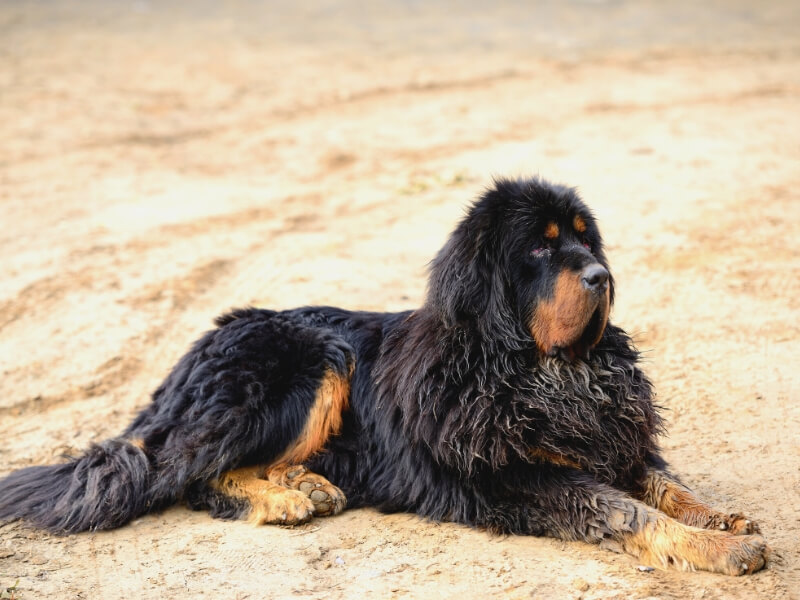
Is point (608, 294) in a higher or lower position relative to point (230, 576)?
higher

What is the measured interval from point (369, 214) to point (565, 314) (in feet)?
18.4

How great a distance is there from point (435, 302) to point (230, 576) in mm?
1690

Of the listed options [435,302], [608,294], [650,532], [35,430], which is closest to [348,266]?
[35,430]

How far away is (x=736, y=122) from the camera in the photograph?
1122 cm

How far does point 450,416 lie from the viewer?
178 inches

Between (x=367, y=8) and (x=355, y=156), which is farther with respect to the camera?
(x=367, y=8)

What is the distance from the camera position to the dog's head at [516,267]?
4422 millimetres

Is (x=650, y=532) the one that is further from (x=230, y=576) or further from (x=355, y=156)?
(x=355, y=156)

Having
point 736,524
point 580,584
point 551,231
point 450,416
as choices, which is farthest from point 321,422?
point 736,524

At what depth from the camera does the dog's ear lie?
4.48 meters

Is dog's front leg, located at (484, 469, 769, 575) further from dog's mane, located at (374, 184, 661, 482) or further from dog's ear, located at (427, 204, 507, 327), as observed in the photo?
dog's ear, located at (427, 204, 507, 327)

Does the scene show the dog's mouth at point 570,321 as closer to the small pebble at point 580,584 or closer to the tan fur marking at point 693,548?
the tan fur marking at point 693,548

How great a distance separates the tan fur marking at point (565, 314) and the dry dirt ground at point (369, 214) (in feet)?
3.28

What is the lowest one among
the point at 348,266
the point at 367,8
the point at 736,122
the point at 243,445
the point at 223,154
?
the point at 243,445
